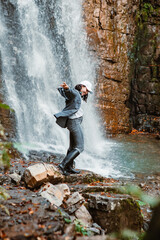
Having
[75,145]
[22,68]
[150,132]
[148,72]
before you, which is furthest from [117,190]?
[148,72]

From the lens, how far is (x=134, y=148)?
9789 millimetres

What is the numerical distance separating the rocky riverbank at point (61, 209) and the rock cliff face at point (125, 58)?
8366 mm

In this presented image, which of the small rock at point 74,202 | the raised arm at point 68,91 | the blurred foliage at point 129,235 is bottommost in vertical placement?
the blurred foliage at point 129,235

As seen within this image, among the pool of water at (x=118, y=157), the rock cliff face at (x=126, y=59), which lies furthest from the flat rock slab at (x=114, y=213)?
the rock cliff face at (x=126, y=59)

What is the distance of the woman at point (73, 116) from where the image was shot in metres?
4.34

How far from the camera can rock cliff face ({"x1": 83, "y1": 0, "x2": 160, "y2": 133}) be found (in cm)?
1198

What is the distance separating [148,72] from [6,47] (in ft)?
26.4

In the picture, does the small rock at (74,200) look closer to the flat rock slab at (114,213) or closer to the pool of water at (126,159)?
the flat rock slab at (114,213)

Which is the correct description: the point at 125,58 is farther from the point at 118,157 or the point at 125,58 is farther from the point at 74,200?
the point at 74,200

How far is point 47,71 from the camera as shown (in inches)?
433

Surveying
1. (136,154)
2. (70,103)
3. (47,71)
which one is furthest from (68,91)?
(47,71)

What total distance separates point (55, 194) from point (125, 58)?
1105cm

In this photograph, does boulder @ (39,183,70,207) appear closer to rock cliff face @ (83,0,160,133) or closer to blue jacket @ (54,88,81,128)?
blue jacket @ (54,88,81,128)

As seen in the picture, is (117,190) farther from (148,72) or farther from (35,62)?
(148,72)
